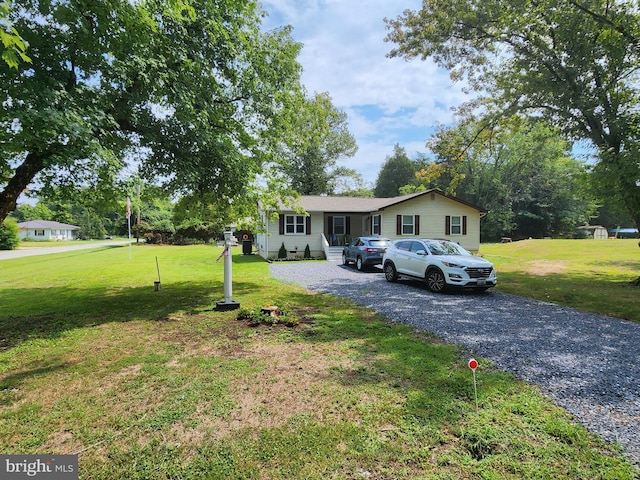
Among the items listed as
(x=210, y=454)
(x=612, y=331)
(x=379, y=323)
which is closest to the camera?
(x=210, y=454)

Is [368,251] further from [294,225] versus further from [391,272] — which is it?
[294,225]

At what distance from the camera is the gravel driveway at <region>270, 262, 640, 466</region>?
3441 millimetres

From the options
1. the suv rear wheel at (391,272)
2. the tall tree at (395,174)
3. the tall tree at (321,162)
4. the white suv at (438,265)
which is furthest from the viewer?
the tall tree at (395,174)

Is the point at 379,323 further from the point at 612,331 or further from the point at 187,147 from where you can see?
the point at 187,147

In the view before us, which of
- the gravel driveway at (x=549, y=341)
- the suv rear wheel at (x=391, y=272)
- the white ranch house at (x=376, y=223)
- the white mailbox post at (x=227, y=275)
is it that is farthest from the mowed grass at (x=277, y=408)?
the white ranch house at (x=376, y=223)

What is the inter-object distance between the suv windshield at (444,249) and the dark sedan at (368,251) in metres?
3.91

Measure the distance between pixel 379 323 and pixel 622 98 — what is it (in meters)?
11.2

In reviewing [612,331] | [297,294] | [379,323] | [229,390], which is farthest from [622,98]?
[229,390]

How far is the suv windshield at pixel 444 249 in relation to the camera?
10.6 meters

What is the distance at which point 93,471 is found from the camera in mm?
2539

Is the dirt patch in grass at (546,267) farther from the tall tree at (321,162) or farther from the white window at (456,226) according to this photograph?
the tall tree at (321,162)

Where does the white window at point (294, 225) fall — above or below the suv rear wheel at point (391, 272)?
above

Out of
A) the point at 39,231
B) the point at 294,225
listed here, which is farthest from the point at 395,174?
the point at 39,231
